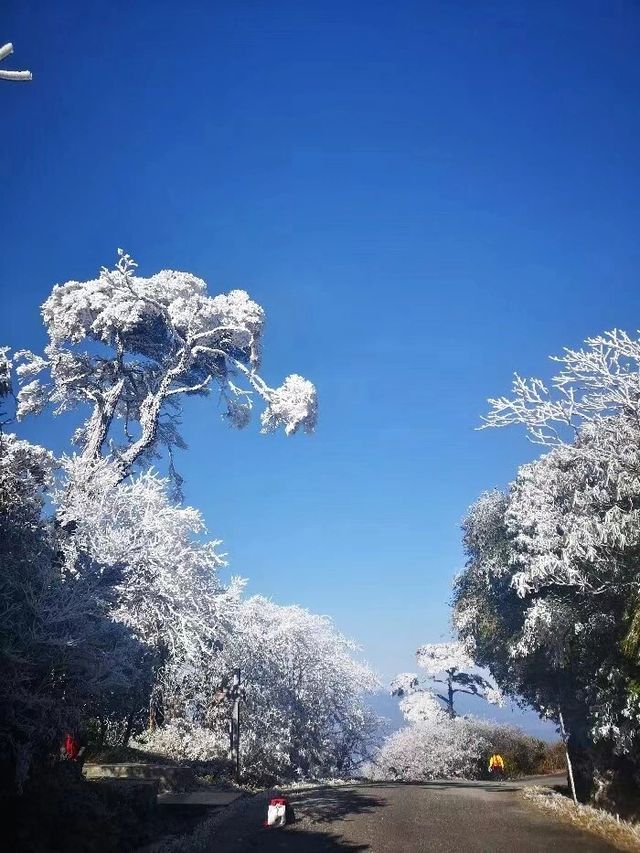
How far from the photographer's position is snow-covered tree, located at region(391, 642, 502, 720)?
119 feet

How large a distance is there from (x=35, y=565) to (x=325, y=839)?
8105mm

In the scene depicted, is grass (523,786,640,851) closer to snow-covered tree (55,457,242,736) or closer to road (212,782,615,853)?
road (212,782,615,853)

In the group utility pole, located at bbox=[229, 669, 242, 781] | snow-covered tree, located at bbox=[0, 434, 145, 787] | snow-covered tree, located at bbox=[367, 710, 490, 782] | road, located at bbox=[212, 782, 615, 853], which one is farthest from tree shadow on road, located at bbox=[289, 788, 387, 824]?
snow-covered tree, located at bbox=[367, 710, 490, 782]

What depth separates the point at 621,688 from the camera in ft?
43.8

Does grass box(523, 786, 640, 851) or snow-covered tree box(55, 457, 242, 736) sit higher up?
snow-covered tree box(55, 457, 242, 736)

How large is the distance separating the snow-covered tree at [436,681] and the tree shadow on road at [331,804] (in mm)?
19195

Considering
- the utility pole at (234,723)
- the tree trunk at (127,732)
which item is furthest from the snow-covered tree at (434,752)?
the tree trunk at (127,732)

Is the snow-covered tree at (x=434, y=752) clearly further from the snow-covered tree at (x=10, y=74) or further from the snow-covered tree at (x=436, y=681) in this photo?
the snow-covered tree at (x=10, y=74)

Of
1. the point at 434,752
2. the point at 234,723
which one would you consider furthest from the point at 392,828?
the point at 434,752

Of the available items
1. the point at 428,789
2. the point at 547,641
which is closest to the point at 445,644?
the point at 428,789

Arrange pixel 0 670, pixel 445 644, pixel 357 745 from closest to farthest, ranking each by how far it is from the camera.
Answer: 1. pixel 0 670
2. pixel 357 745
3. pixel 445 644

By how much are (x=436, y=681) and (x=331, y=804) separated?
24.1 metres

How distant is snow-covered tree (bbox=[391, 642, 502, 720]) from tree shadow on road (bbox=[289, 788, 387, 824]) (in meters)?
19.2

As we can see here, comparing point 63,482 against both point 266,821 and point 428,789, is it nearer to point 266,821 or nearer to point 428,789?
point 266,821
